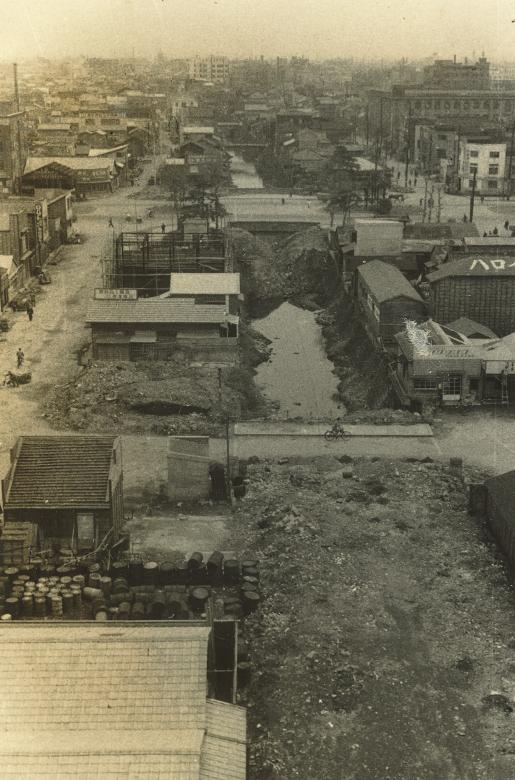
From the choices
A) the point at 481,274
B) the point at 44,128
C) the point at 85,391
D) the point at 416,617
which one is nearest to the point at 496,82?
the point at 44,128

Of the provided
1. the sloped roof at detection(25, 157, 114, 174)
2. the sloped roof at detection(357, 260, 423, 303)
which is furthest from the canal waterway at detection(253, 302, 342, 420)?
the sloped roof at detection(25, 157, 114, 174)

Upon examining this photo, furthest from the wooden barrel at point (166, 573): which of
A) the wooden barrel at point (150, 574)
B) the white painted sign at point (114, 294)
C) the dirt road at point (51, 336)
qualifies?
the white painted sign at point (114, 294)

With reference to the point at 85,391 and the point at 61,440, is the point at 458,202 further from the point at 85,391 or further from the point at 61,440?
the point at 61,440

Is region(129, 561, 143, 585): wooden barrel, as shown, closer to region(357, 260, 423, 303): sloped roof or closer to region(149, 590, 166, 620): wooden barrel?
region(149, 590, 166, 620): wooden barrel

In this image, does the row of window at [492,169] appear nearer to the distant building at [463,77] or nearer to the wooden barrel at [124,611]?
the wooden barrel at [124,611]

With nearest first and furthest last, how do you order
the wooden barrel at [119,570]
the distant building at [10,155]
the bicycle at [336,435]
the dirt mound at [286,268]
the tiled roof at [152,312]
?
the wooden barrel at [119,570] → the bicycle at [336,435] → the tiled roof at [152,312] → the dirt mound at [286,268] → the distant building at [10,155]

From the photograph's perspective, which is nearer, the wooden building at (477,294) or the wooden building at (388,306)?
the wooden building at (388,306)

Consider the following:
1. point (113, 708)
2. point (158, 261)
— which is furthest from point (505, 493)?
point (158, 261)
